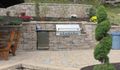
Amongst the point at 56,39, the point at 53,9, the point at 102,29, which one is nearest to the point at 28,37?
the point at 56,39

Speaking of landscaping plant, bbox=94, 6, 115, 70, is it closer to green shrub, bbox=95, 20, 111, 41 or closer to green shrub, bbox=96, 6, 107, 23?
green shrub, bbox=95, 20, 111, 41

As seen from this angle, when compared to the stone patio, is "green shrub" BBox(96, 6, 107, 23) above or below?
above

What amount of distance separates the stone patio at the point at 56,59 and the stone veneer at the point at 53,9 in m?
4.47

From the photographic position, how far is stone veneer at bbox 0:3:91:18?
18078 millimetres

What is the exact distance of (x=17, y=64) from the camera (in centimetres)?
1084

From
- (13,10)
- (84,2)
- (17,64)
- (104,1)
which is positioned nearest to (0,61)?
(17,64)

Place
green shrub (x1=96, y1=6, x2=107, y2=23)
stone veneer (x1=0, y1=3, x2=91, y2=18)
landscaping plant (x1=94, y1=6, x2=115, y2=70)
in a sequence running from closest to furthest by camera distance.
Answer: landscaping plant (x1=94, y1=6, x2=115, y2=70) < green shrub (x1=96, y1=6, x2=107, y2=23) < stone veneer (x1=0, y1=3, x2=91, y2=18)

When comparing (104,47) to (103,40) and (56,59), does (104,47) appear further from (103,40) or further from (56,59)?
(56,59)

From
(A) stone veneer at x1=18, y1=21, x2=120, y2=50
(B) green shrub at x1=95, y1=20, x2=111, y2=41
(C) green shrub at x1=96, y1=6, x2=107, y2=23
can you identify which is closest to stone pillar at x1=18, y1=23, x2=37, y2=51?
(A) stone veneer at x1=18, y1=21, x2=120, y2=50

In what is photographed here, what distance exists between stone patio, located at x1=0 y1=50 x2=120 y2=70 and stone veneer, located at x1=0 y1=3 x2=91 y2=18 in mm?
4470

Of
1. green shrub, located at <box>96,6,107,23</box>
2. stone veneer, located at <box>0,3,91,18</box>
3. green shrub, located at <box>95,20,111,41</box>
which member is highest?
stone veneer, located at <box>0,3,91,18</box>

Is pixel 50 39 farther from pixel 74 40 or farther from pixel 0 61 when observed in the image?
pixel 0 61

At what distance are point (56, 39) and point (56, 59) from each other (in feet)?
8.85

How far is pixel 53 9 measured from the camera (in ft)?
60.8
